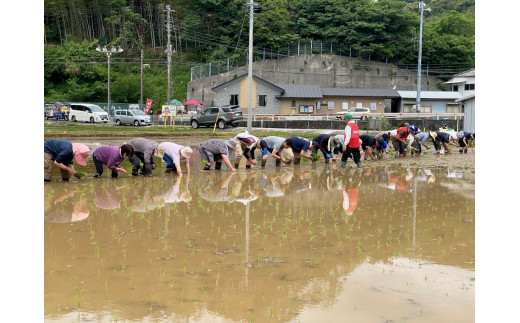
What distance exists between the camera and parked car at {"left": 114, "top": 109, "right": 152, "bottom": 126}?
38594 millimetres

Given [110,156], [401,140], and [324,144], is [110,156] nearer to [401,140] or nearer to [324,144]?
[324,144]

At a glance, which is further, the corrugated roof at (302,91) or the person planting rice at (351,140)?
the corrugated roof at (302,91)

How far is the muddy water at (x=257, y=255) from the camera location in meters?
4.58

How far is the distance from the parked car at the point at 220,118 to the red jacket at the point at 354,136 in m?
20.9

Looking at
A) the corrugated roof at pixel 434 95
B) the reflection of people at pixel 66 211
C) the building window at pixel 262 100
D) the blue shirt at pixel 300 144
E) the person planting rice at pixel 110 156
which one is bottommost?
the reflection of people at pixel 66 211

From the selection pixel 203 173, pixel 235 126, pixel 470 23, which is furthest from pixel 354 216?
pixel 470 23

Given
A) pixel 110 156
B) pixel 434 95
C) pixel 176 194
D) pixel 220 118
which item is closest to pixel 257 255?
pixel 176 194

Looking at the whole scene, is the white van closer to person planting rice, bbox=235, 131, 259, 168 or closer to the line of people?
the line of people

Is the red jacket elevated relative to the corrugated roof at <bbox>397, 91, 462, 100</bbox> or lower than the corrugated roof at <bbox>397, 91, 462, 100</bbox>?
lower

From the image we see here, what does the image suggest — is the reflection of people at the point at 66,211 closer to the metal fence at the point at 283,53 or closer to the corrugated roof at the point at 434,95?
the metal fence at the point at 283,53

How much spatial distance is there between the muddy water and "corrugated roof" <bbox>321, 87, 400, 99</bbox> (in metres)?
40.3

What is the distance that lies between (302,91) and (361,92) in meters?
6.26

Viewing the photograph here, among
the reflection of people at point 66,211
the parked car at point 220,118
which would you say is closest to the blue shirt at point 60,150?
the reflection of people at point 66,211

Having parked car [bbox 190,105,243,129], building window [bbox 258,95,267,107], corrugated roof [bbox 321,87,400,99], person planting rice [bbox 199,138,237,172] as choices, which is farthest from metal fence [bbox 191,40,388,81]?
person planting rice [bbox 199,138,237,172]
